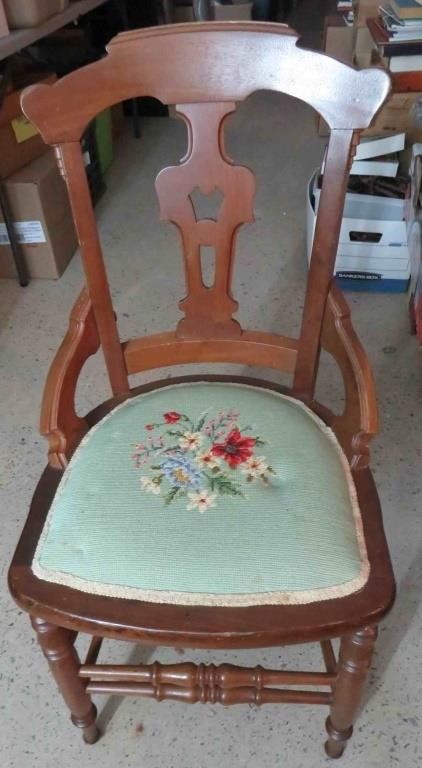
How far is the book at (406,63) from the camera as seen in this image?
6.00ft

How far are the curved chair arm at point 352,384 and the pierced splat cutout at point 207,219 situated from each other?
5.8 inches

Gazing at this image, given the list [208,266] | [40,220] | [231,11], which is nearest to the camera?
[40,220]

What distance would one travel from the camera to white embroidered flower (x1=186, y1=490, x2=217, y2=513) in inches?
31.4

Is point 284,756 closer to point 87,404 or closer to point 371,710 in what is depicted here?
point 371,710

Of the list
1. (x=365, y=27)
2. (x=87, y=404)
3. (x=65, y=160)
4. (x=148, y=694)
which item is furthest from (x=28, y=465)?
(x=365, y=27)

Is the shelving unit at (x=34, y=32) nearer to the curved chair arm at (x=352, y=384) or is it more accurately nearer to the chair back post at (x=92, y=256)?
the chair back post at (x=92, y=256)

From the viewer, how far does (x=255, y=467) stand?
33.2 inches

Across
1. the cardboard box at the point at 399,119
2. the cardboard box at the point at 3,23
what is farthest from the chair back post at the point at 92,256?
the cardboard box at the point at 399,119

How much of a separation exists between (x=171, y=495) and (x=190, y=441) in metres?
0.10

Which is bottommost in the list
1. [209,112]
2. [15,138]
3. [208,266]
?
[208,266]

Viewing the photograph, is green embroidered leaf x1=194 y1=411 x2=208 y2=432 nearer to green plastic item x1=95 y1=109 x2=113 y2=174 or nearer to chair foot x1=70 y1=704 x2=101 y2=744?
chair foot x1=70 y1=704 x2=101 y2=744

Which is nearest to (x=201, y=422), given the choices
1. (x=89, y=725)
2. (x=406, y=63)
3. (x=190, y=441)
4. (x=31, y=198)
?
(x=190, y=441)

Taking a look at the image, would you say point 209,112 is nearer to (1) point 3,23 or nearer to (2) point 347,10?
(1) point 3,23

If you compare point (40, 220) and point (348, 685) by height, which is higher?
point (40, 220)
